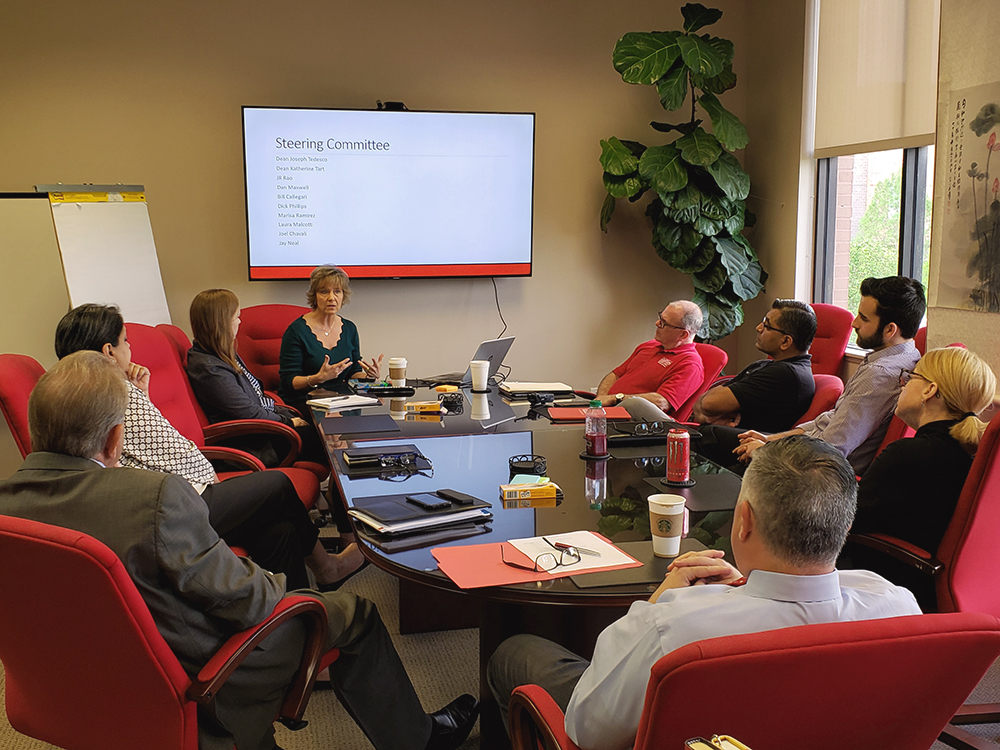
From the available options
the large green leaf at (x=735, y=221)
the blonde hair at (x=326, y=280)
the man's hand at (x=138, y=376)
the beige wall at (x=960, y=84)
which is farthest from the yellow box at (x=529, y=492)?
the large green leaf at (x=735, y=221)

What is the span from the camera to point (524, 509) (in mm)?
2268

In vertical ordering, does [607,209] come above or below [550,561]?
above

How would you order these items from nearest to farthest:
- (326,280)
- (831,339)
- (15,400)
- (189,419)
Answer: (15,400) < (189,419) < (326,280) < (831,339)

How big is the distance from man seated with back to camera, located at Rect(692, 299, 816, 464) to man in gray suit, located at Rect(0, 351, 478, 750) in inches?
86.9

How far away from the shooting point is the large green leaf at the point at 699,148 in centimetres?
550

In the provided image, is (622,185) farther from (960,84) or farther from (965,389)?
(965,389)

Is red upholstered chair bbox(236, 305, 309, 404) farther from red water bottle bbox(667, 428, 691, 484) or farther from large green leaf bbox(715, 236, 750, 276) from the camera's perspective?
red water bottle bbox(667, 428, 691, 484)

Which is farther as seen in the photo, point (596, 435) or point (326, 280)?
point (326, 280)

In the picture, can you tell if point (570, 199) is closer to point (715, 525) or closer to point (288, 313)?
point (288, 313)

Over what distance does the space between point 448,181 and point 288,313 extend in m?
1.41

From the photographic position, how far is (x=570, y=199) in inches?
241

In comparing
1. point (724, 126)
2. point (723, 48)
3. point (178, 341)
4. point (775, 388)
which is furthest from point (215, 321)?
point (723, 48)

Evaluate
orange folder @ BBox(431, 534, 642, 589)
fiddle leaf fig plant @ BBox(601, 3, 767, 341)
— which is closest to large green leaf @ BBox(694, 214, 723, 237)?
fiddle leaf fig plant @ BBox(601, 3, 767, 341)

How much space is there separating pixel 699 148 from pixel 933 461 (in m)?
3.61
